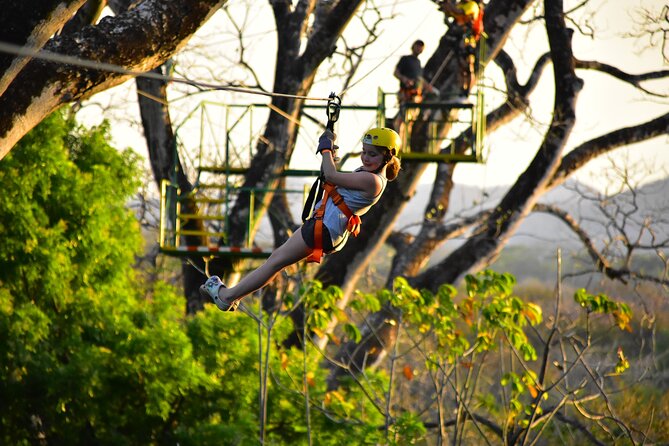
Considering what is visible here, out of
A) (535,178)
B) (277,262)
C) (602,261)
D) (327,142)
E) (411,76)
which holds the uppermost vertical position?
(411,76)

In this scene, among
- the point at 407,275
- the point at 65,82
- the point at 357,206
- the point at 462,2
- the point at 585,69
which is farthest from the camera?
the point at 407,275

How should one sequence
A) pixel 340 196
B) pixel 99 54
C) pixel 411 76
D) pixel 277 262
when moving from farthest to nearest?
1. pixel 411 76
2. pixel 99 54
3. pixel 277 262
4. pixel 340 196

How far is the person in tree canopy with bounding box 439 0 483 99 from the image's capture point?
552 inches

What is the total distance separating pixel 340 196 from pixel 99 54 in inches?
83.1

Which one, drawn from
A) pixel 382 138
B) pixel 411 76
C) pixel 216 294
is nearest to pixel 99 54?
pixel 216 294

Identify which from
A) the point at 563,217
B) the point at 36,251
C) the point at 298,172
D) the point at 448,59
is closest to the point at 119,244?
the point at 36,251

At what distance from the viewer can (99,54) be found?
287 inches

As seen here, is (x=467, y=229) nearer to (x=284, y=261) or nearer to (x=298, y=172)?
(x=298, y=172)

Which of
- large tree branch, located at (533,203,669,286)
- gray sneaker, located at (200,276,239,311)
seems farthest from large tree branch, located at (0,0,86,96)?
large tree branch, located at (533,203,669,286)

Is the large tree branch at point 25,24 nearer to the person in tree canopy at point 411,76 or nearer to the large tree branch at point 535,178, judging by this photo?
the person in tree canopy at point 411,76

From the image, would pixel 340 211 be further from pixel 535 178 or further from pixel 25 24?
pixel 535 178

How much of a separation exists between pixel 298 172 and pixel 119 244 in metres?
2.71

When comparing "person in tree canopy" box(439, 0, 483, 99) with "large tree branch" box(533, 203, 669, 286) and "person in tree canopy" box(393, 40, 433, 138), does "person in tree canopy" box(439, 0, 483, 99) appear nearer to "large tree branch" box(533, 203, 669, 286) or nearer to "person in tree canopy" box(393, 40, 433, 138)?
"person in tree canopy" box(393, 40, 433, 138)

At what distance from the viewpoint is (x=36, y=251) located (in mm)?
14797
